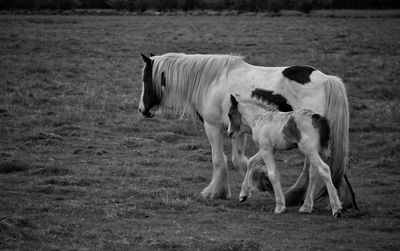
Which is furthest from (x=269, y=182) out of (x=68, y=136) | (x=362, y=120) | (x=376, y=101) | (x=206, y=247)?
(x=376, y=101)

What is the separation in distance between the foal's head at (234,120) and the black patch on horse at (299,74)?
2.81 ft

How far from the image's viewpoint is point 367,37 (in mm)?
34719

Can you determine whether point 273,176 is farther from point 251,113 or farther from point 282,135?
point 251,113

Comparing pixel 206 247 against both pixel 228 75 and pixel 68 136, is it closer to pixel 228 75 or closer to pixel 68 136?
pixel 228 75

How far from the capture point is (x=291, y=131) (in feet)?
27.0

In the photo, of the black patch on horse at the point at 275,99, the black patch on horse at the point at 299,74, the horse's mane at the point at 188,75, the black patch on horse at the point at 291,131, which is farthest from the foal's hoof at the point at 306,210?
the horse's mane at the point at 188,75

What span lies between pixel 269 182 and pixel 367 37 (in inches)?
1085

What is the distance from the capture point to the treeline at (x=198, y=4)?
216 ft

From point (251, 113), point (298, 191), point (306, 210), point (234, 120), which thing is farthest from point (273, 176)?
point (234, 120)

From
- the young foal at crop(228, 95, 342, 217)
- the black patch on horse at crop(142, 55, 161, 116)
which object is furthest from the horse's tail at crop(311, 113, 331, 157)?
the black patch on horse at crop(142, 55, 161, 116)

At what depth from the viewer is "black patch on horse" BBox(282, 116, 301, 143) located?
8195 millimetres

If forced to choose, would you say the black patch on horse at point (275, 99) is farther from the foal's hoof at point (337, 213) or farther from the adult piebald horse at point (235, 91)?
the foal's hoof at point (337, 213)

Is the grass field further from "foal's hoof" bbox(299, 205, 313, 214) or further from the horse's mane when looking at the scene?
the horse's mane

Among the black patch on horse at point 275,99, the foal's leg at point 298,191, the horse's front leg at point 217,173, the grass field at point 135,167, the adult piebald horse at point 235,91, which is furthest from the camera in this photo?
the horse's front leg at point 217,173
